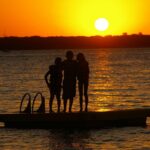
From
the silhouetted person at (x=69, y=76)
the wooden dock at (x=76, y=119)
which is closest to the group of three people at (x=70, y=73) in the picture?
the silhouetted person at (x=69, y=76)

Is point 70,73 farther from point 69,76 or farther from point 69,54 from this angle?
point 69,54

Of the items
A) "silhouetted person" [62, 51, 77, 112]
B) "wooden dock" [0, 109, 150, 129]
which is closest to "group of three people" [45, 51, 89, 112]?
"silhouetted person" [62, 51, 77, 112]

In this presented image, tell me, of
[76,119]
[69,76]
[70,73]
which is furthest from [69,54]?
[76,119]

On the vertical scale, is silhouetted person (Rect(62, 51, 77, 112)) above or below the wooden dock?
above

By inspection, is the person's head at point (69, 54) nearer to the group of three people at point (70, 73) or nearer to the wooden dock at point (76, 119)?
the group of three people at point (70, 73)

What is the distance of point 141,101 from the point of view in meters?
35.7

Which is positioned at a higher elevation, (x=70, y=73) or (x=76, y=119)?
(x=70, y=73)

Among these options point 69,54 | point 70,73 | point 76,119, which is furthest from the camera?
point 76,119

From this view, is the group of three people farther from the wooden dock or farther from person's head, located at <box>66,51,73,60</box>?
the wooden dock

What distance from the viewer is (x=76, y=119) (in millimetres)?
22391

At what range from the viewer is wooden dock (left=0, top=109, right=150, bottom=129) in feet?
73.5

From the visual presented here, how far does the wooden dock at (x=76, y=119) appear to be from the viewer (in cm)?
2241

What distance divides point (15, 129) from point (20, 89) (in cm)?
2501

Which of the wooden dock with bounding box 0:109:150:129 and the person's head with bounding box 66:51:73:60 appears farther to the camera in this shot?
the wooden dock with bounding box 0:109:150:129
